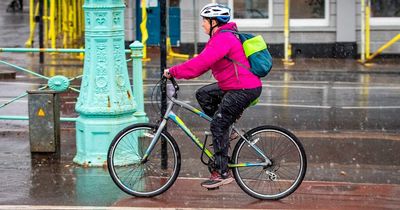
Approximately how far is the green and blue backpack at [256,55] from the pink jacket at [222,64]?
4 centimetres

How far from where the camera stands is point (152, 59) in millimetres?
21344

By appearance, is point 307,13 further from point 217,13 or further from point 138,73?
point 217,13

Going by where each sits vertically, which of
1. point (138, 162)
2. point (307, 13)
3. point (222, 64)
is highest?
point (307, 13)

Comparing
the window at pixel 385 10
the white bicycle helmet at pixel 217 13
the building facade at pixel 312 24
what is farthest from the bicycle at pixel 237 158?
the window at pixel 385 10

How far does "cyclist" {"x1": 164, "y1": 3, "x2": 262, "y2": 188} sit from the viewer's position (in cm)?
668

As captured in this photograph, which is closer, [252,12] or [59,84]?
[59,84]

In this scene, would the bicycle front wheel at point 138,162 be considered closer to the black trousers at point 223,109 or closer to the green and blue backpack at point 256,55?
the black trousers at point 223,109

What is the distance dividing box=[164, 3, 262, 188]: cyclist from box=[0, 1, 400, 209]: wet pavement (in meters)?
0.45

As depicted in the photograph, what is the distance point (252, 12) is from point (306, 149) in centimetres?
1314

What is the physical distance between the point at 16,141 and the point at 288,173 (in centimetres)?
413

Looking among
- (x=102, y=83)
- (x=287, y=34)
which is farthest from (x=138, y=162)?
(x=287, y=34)

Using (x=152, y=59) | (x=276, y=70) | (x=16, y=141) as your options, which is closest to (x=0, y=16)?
(x=152, y=59)

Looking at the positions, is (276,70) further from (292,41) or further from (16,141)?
(16,141)

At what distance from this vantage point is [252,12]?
22109 millimetres
